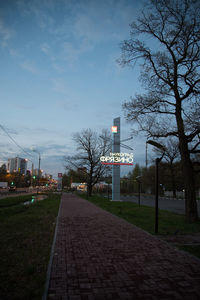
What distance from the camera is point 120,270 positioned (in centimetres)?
421

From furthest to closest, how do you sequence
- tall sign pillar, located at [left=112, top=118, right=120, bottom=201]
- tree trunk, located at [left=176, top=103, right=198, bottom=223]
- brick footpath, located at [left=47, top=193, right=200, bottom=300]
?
1. tall sign pillar, located at [left=112, top=118, right=120, bottom=201]
2. tree trunk, located at [left=176, top=103, right=198, bottom=223]
3. brick footpath, located at [left=47, top=193, right=200, bottom=300]

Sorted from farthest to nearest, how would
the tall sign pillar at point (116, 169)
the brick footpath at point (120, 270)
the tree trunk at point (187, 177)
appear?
the tall sign pillar at point (116, 169), the tree trunk at point (187, 177), the brick footpath at point (120, 270)

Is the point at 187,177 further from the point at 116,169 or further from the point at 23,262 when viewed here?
the point at 116,169

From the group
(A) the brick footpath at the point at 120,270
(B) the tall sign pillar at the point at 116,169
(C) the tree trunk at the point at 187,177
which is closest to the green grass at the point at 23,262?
(A) the brick footpath at the point at 120,270

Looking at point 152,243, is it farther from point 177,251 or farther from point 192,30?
point 192,30

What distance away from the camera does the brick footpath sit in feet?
11.0

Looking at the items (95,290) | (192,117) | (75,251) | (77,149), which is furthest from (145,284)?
(77,149)

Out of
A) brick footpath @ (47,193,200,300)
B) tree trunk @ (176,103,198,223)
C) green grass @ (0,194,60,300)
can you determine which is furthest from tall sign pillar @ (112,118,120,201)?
brick footpath @ (47,193,200,300)

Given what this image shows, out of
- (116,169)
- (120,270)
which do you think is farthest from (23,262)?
(116,169)

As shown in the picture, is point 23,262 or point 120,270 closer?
point 120,270

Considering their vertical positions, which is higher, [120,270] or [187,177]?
[187,177]

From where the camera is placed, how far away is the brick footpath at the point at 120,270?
335 cm

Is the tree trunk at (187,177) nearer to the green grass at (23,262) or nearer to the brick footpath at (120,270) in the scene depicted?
the brick footpath at (120,270)

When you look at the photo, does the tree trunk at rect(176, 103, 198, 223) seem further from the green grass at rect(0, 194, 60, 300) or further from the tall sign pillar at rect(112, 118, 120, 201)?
the tall sign pillar at rect(112, 118, 120, 201)
